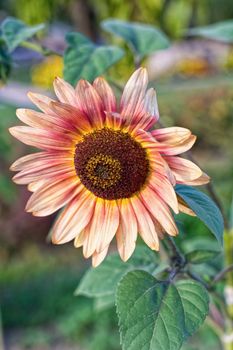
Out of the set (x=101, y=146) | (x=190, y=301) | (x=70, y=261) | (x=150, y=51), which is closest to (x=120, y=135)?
(x=101, y=146)

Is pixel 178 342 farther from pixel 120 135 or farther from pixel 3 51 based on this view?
pixel 3 51

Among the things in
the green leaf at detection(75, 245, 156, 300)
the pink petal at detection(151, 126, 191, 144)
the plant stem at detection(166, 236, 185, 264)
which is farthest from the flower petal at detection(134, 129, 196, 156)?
the green leaf at detection(75, 245, 156, 300)

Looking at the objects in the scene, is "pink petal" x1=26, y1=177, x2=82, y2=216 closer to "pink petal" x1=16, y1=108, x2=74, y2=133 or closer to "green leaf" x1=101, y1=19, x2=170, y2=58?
"pink petal" x1=16, y1=108, x2=74, y2=133

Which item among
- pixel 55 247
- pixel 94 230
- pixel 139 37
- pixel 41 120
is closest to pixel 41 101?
pixel 41 120

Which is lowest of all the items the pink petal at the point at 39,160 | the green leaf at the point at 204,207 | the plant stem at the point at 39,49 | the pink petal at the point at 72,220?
the green leaf at the point at 204,207

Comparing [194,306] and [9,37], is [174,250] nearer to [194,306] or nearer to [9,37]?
[194,306]

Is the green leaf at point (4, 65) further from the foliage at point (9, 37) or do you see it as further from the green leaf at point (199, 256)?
the green leaf at point (199, 256)

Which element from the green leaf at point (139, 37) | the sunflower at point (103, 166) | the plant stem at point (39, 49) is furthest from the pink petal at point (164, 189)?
the green leaf at point (139, 37)
